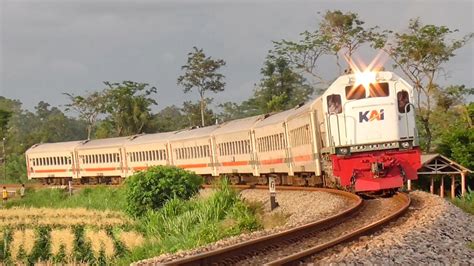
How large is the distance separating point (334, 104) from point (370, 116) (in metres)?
0.90

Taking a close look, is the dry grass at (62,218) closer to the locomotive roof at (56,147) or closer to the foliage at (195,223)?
the foliage at (195,223)

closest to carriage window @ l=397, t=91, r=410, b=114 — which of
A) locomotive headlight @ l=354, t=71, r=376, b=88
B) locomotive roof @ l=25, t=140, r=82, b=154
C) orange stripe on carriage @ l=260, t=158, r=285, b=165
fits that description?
locomotive headlight @ l=354, t=71, r=376, b=88

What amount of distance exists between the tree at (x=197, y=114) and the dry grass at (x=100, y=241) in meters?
46.9

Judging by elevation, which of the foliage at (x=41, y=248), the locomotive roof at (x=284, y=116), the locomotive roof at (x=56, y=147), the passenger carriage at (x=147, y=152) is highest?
the locomotive roof at (x=56, y=147)

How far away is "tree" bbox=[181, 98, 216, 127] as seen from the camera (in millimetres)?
70750

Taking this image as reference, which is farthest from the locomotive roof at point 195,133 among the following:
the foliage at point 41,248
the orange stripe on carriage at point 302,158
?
the foliage at point 41,248

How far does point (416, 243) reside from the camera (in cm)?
973

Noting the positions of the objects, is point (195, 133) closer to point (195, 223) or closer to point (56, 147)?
point (56, 147)

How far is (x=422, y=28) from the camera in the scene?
40.8 m

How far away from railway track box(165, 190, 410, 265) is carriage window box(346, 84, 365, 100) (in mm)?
2820

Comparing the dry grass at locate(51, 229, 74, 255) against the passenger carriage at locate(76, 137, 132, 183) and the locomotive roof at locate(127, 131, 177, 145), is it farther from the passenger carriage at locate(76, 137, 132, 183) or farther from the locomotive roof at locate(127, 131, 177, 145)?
the passenger carriage at locate(76, 137, 132, 183)

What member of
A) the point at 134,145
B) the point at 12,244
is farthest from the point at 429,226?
the point at 134,145

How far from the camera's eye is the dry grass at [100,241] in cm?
1792

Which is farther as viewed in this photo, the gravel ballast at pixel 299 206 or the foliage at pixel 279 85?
the foliage at pixel 279 85
